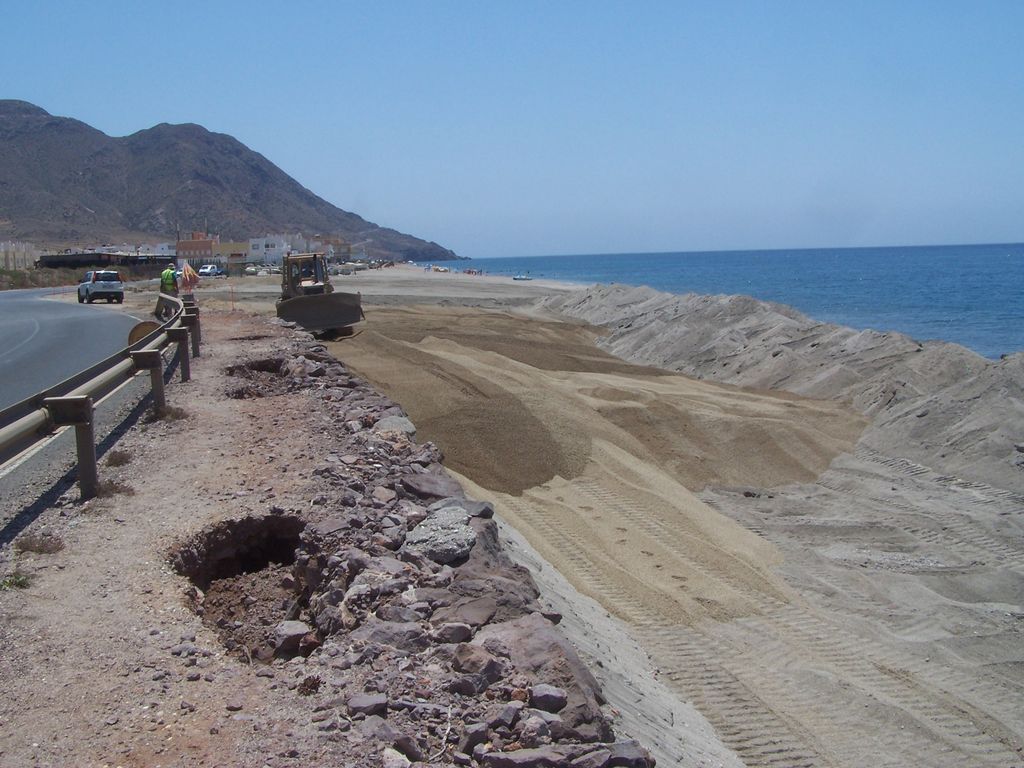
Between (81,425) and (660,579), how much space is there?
20.0 feet

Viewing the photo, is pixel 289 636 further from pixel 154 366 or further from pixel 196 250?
pixel 196 250

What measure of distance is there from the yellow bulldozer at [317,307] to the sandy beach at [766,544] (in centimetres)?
395

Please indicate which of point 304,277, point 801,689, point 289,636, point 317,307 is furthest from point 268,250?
point 289,636

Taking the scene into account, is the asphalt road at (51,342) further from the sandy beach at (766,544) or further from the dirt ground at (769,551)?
the dirt ground at (769,551)

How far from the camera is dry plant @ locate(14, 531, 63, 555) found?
6371 millimetres

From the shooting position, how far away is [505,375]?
1980cm

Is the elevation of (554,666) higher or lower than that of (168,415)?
lower

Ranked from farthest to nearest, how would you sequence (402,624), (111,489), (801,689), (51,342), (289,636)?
(51,342) < (801,689) < (111,489) < (289,636) < (402,624)

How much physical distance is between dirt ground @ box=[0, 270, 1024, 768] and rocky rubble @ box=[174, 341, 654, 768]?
324mm

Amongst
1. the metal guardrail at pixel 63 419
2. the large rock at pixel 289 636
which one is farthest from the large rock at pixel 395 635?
the metal guardrail at pixel 63 419

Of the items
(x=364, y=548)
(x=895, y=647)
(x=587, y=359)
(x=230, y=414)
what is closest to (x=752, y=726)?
(x=895, y=647)

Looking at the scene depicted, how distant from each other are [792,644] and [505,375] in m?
11.1

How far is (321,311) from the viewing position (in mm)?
26859

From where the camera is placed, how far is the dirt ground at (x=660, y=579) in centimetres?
478
